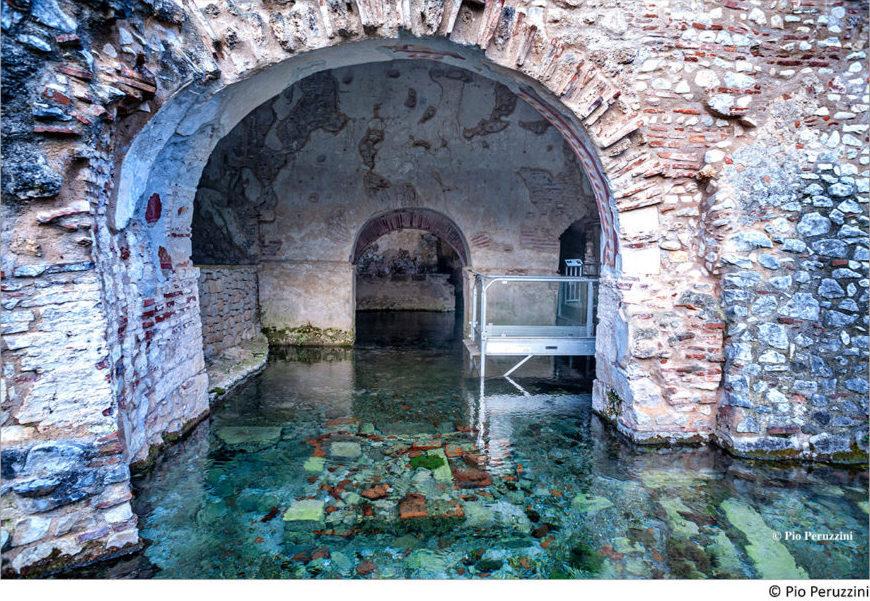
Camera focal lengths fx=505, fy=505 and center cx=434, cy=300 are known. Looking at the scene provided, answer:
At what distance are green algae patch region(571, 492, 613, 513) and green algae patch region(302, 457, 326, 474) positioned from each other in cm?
167

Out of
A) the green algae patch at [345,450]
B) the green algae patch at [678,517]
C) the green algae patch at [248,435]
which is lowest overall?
→ the green algae patch at [678,517]

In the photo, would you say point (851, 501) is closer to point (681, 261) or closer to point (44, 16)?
point (681, 261)

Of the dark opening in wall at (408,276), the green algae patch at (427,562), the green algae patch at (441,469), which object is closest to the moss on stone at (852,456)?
the green algae patch at (441,469)

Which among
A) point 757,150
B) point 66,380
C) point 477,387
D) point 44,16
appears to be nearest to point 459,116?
point 477,387

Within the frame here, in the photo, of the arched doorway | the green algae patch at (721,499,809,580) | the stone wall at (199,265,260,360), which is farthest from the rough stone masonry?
the arched doorway

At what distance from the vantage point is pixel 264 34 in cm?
311

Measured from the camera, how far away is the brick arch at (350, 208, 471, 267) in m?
7.83

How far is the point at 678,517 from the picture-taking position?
2871mm

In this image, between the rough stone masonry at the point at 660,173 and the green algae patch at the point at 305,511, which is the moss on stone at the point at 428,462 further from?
→ the rough stone masonry at the point at 660,173

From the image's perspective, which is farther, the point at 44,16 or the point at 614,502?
the point at 614,502

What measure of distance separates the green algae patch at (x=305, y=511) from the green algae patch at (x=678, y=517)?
1962mm

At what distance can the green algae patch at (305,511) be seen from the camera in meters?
2.80

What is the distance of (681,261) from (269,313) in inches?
236

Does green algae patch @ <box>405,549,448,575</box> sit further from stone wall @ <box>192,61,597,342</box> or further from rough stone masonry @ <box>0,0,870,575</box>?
stone wall @ <box>192,61,597,342</box>
